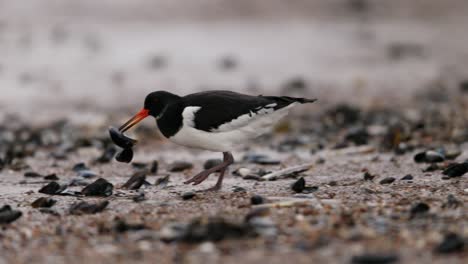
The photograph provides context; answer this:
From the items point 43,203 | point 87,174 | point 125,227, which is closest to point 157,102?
A: point 87,174

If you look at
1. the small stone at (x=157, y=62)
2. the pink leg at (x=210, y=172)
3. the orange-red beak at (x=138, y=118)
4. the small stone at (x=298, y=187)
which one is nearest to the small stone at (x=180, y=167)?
the orange-red beak at (x=138, y=118)

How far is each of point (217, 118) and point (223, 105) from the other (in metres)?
0.16

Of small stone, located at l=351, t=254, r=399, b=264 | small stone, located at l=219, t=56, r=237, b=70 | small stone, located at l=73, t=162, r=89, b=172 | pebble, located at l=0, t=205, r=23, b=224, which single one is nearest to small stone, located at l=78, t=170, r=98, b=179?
small stone, located at l=73, t=162, r=89, b=172

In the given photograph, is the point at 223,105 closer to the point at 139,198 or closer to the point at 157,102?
the point at 157,102

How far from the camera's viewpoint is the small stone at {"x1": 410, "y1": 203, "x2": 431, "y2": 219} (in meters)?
4.59

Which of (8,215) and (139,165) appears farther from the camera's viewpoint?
(139,165)

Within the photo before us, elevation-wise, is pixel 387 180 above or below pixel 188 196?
below

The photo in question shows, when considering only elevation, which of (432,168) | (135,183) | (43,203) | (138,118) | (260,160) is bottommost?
(260,160)

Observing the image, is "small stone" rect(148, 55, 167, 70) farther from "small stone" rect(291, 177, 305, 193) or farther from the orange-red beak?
"small stone" rect(291, 177, 305, 193)

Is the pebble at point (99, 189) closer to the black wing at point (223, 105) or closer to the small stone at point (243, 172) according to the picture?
the black wing at point (223, 105)

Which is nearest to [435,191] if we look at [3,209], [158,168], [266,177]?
[266,177]

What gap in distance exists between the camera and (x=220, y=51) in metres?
17.1

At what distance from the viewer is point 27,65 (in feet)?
53.4

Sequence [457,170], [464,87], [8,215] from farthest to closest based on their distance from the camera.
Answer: [464,87] → [457,170] → [8,215]
